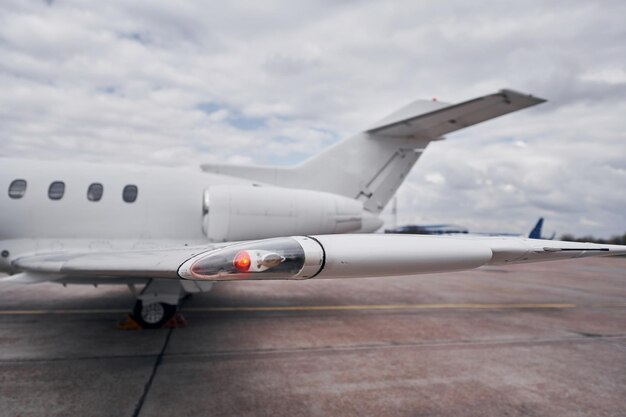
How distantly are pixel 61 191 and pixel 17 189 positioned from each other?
67 centimetres

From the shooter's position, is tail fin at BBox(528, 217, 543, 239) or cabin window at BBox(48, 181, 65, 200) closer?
cabin window at BBox(48, 181, 65, 200)

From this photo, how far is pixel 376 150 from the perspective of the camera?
8.64m

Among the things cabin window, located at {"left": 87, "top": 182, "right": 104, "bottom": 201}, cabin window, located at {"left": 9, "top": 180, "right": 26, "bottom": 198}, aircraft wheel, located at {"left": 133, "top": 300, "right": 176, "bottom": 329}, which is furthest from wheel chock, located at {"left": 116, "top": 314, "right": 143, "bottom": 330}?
cabin window, located at {"left": 9, "top": 180, "right": 26, "bottom": 198}

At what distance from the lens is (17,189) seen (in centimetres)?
629

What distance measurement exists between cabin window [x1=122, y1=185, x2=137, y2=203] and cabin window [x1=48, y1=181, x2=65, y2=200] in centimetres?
95

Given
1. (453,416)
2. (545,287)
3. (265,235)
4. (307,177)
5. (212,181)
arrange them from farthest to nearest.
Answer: (545,287) < (307,177) < (212,181) < (265,235) < (453,416)

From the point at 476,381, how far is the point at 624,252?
2134 millimetres

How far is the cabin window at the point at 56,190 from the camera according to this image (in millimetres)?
6340

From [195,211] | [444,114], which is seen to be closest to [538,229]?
[444,114]

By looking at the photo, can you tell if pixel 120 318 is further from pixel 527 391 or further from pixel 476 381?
pixel 527 391

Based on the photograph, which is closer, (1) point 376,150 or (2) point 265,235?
(2) point 265,235

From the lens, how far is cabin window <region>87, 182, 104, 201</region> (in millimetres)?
6449

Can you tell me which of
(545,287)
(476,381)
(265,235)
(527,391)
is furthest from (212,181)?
(545,287)

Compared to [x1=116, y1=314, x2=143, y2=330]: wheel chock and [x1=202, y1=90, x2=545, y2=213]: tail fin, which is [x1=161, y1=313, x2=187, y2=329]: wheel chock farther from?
[x1=202, y1=90, x2=545, y2=213]: tail fin
